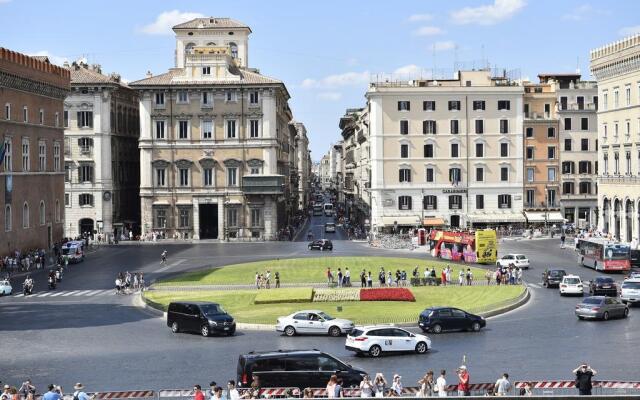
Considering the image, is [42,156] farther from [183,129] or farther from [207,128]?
[207,128]

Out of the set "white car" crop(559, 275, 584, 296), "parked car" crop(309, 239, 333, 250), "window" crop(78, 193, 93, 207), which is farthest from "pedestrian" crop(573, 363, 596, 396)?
"window" crop(78, 193, 93, 207)

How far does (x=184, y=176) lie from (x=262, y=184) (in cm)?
977

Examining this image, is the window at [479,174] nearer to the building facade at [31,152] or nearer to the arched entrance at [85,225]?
the arched entrance at [85,225]

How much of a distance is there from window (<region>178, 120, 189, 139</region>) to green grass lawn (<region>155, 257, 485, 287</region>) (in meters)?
37.9

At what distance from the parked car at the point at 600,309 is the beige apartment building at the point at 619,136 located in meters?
44.1

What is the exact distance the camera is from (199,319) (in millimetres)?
49812

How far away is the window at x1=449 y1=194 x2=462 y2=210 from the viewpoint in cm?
11719

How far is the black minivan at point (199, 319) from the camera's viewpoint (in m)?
49.2

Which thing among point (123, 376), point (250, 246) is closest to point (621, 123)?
point (250, 246)

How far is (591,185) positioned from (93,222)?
62943 millimetres

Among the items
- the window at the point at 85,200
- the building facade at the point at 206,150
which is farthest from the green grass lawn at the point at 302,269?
the window at the point at 85,200

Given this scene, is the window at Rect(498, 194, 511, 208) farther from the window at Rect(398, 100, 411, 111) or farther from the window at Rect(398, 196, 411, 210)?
the window at Rect(398, 100, 411, 111)

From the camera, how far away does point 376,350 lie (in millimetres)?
42344

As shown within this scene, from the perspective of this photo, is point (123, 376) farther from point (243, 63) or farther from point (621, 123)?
point (243, 63)
